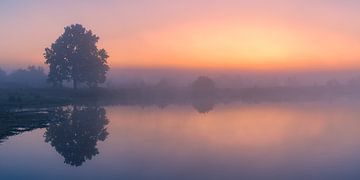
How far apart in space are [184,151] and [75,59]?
246ft

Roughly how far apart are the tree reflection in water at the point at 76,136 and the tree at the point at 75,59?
46673mm

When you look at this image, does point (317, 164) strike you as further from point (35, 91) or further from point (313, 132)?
point (35, 91)

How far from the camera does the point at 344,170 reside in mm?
23516

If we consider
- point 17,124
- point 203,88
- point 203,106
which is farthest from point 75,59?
point 17,124

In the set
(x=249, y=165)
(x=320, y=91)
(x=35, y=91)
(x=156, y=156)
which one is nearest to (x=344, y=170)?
(x=249, y=165)

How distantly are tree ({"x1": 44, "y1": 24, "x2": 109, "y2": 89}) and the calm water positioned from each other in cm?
5382

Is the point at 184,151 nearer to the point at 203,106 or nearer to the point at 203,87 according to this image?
the point at 203,106

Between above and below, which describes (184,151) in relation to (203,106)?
below

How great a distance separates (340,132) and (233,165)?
19.7 m

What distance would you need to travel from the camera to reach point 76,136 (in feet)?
127

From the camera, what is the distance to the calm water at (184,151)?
23.0 meters

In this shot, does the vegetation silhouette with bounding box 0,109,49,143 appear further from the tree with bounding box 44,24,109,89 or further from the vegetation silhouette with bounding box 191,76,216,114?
the vegetation silhouette with bounding box 191,76,216,114

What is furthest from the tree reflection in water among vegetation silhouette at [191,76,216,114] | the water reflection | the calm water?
vegetation silhouette at [191,76,216,114]

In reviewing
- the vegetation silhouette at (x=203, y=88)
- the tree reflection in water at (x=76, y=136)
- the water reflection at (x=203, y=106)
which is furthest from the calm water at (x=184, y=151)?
the vegetation silhouette at (x=203, y=88)
